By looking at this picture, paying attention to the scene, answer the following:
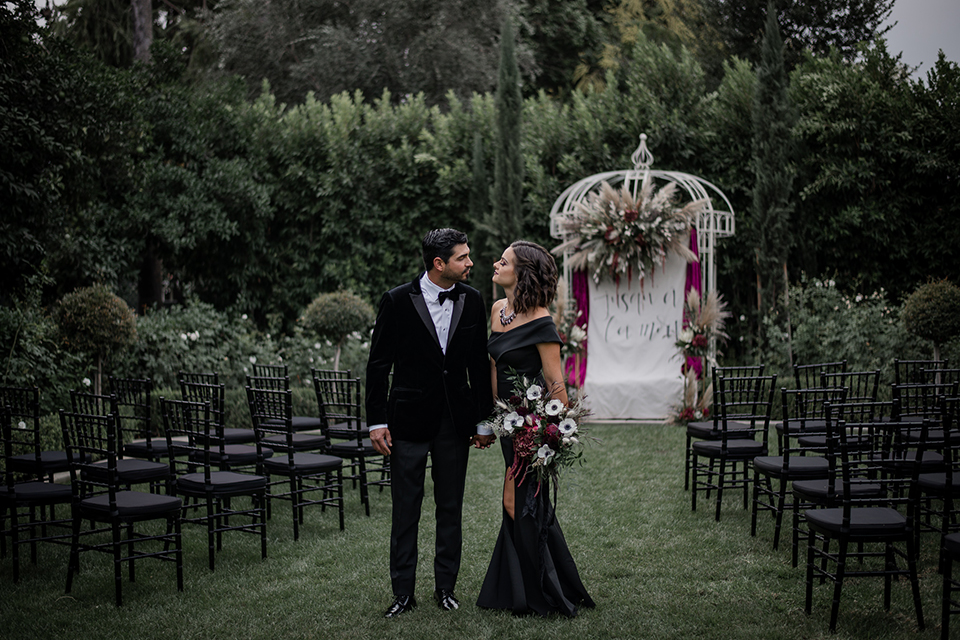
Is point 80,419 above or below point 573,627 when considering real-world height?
above

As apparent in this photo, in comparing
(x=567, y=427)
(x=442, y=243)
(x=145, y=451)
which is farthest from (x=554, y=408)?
(x=145, y=451)

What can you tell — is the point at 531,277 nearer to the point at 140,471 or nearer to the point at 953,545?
the point at 953,545

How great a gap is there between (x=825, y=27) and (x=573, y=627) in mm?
14732

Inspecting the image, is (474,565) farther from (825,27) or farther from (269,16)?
(269,16)

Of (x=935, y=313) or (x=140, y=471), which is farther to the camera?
(x=935, y=313)

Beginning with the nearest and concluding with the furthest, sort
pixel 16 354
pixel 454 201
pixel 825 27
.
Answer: pixel 16 354 < pixel 454 201 < pixel 825 27

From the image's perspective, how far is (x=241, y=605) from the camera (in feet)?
13.4

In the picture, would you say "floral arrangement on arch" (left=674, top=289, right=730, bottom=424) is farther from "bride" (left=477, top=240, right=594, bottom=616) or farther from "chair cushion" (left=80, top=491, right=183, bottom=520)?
"chair cushion" (left=80, top=491, right=183, bottom=520)

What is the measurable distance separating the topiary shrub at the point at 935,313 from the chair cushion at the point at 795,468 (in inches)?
161

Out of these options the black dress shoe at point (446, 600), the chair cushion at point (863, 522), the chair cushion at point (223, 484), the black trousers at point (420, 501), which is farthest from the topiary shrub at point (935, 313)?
the chair cushion at point (223, 484)

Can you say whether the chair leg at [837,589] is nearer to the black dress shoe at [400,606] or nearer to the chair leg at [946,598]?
the chair leg at [946,598]

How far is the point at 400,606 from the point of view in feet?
12.6

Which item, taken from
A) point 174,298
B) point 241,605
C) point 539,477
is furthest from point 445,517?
point 174,298

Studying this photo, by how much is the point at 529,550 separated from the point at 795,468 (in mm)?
2004
